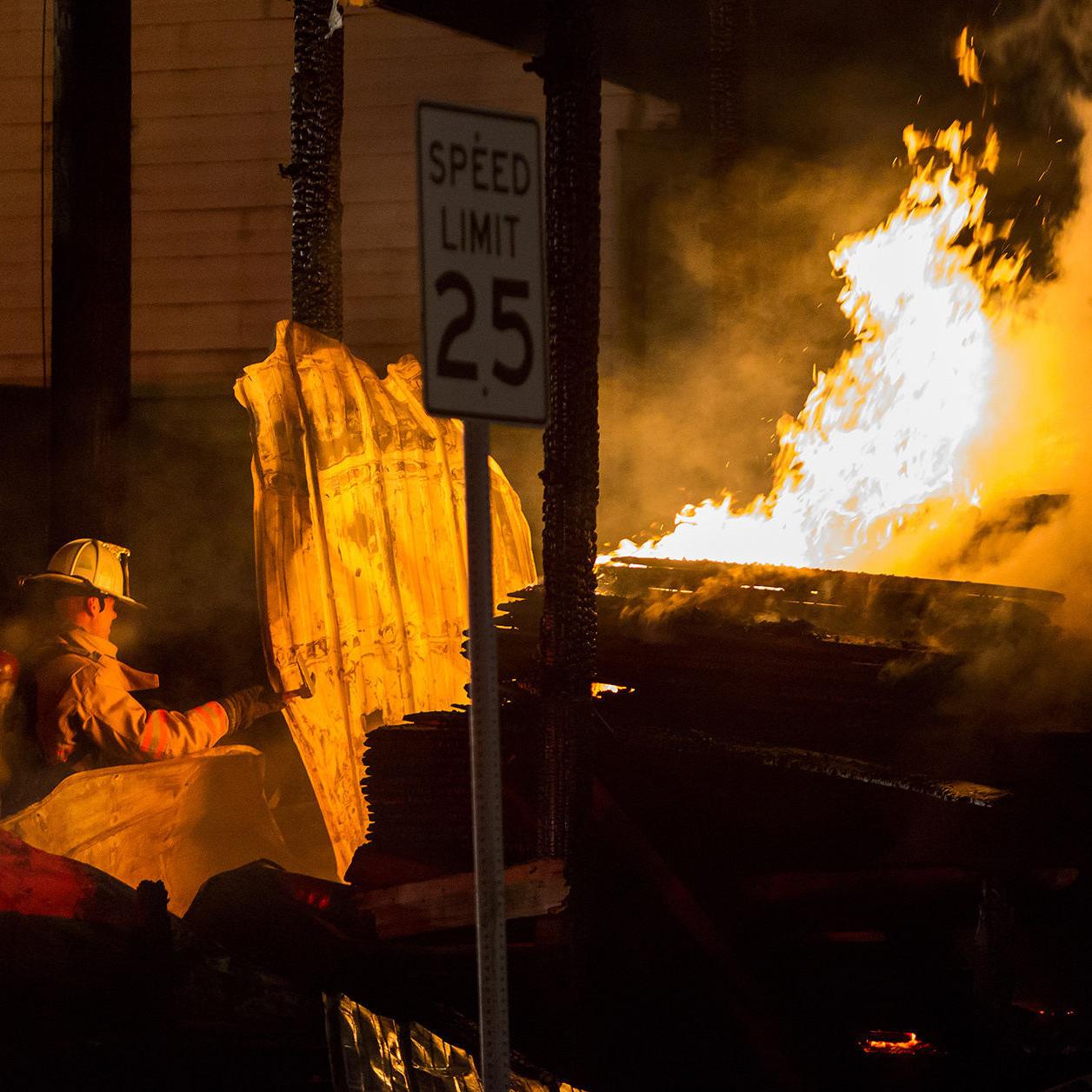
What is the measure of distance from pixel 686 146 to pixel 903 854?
7213mm

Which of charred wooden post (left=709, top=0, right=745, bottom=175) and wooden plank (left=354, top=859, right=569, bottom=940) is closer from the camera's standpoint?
wooden plank (left=354, top=859, right=569, bottom=940)

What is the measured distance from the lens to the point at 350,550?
6.82 metres

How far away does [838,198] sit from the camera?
10.0m

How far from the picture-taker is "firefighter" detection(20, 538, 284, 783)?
6094 millimetres

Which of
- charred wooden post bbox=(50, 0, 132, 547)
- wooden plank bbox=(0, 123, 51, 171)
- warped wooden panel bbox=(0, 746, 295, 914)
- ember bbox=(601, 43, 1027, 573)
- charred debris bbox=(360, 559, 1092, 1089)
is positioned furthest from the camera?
wooden plank bbox=(0, 123, 51, 171)

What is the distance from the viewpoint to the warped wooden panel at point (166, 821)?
5812 mm

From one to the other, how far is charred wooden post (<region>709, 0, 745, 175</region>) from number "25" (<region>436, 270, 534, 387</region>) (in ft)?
21.6

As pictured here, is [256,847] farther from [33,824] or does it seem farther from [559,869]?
[559,869]

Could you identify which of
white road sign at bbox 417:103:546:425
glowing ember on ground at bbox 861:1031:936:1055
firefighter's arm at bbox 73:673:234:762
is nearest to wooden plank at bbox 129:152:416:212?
firefighter's arm at bbox 73:673:234:762

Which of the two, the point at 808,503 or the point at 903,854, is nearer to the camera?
the point at 903,854

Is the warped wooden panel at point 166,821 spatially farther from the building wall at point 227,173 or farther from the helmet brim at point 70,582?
the building wall at point 227,173

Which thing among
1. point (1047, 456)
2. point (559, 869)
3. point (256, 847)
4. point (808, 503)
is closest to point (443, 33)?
point (808, 503)

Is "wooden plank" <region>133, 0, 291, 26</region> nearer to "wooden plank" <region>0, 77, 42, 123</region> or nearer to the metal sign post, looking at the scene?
"wooden plank" <region>0, 77, 42, 123</region>

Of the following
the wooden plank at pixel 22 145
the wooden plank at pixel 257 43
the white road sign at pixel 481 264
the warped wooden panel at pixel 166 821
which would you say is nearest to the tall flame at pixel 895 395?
the warped wooden panel at pixel 166 821
